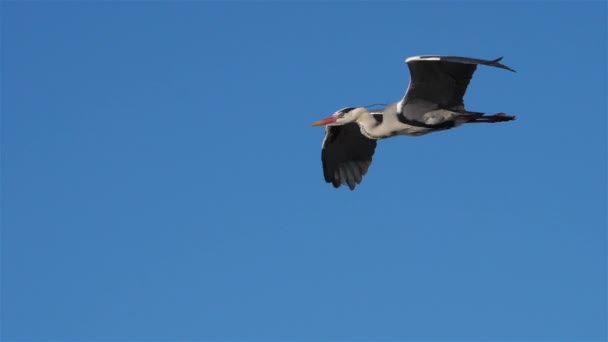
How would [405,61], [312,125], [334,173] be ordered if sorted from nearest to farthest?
[405,61], [312,125], [334,173]

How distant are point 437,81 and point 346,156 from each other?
5191 millimetres

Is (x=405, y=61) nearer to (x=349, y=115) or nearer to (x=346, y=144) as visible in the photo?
(x=349, y=115)

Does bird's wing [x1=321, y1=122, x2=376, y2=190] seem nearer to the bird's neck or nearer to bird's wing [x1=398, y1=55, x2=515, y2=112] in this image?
the bird's neck

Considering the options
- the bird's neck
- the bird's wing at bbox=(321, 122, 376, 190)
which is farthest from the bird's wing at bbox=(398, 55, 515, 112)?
the bird's wing at bbox=(321, 122, 376, 190)

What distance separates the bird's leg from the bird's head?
2.52m

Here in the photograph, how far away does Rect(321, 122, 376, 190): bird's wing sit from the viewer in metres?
25.8

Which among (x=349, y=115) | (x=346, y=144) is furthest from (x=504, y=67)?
(x=346, y=144)

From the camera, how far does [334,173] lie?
26.3m

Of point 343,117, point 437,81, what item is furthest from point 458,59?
point 343,117

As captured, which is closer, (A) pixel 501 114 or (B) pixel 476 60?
(B) pixel 476 60

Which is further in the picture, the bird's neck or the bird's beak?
the bird's beak

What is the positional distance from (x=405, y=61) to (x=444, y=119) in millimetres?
1498

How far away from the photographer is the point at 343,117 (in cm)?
2411

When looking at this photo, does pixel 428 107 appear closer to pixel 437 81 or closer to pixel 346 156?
pixel 437 81
